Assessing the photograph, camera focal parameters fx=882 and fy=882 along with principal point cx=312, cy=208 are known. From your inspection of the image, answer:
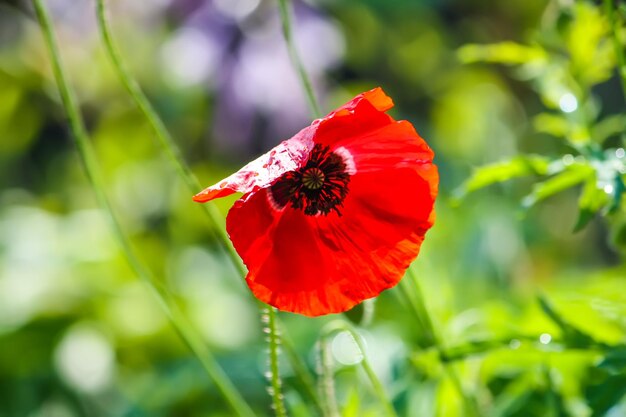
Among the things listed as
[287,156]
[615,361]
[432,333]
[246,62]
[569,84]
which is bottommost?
[615,361]

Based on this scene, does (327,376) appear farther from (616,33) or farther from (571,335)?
(616,33)

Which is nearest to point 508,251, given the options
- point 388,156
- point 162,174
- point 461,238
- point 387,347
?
point 461,238

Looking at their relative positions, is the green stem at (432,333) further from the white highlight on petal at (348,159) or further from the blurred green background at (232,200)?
the white highlight on petal at (348,159)

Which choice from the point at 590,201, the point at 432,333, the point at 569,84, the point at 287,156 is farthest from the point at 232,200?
the point at 287,156

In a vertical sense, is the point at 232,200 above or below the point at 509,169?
above

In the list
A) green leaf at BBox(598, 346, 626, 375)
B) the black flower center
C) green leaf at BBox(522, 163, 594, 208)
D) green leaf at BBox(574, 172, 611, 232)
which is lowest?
green leaf at BBox(598, 346, 626, 375)

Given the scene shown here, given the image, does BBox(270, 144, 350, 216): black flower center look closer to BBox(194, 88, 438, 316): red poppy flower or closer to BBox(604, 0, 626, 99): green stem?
BBox(194, 88, 438, 316): red poppy flower

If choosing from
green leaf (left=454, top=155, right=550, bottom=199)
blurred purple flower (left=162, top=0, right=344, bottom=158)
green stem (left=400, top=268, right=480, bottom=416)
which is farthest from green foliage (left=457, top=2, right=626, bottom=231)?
blurred purple flower (left=162, top=0, right=344, bottom=158)

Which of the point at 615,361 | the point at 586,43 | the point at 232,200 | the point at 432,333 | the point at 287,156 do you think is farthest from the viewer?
the point at 232,200

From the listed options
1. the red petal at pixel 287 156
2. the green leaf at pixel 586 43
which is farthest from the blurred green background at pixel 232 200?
the red petal at pixel 287 156
